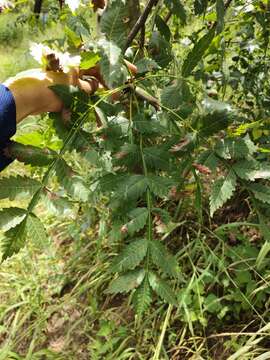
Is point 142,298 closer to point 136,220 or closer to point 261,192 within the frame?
point 136,220

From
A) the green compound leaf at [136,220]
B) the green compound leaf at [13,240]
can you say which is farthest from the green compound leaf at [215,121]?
the green compound leaf at [13,240]

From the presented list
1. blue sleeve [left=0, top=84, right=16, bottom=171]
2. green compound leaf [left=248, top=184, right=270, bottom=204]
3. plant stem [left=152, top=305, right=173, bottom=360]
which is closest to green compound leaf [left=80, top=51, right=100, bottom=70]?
blue sleeve [left=0, top=84, right=16, bottom=171]

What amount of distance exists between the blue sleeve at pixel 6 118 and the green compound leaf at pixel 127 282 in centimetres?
33

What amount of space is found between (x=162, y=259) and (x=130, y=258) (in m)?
0.07

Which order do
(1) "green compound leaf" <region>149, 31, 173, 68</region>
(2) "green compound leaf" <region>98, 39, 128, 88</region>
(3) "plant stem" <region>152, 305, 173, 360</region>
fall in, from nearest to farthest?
(2) "green compound leaf" <region>98, 39, 128, 88</region> → (1) "green compound leaf" <region>149, 31, 173, 68</region> → (3) "plant stem" <region>152, 305, 173, 360</region>

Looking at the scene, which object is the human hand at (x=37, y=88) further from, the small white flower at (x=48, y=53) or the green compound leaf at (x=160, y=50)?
the green compound leaf at (x=160, y=50)

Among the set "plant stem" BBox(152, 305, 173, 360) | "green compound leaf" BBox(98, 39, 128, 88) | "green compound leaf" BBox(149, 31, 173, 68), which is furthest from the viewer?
"plant stem" BBox(152, 305, 173, 360)

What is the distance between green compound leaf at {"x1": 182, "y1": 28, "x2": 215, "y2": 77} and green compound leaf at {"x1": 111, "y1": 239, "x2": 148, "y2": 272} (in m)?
0.39

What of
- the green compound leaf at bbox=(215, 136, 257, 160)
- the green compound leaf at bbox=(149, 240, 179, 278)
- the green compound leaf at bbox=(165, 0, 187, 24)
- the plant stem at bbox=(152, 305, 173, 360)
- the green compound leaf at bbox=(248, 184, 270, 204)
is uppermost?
the green compound leaf at bbox=(165, 0, 187, 24)

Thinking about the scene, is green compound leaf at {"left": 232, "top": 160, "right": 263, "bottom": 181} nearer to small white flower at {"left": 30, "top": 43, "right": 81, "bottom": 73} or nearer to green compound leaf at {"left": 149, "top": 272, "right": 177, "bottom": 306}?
green compound leaf at {"left": 149, "top": 272, "right": 177, "bottom": 306}

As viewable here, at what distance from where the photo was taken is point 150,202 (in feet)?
3.35

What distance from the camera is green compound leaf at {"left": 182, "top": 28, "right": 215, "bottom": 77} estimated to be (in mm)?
1012

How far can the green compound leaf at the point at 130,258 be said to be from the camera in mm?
986

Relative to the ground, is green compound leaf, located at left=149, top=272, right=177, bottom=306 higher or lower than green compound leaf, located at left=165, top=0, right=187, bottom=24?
lower
